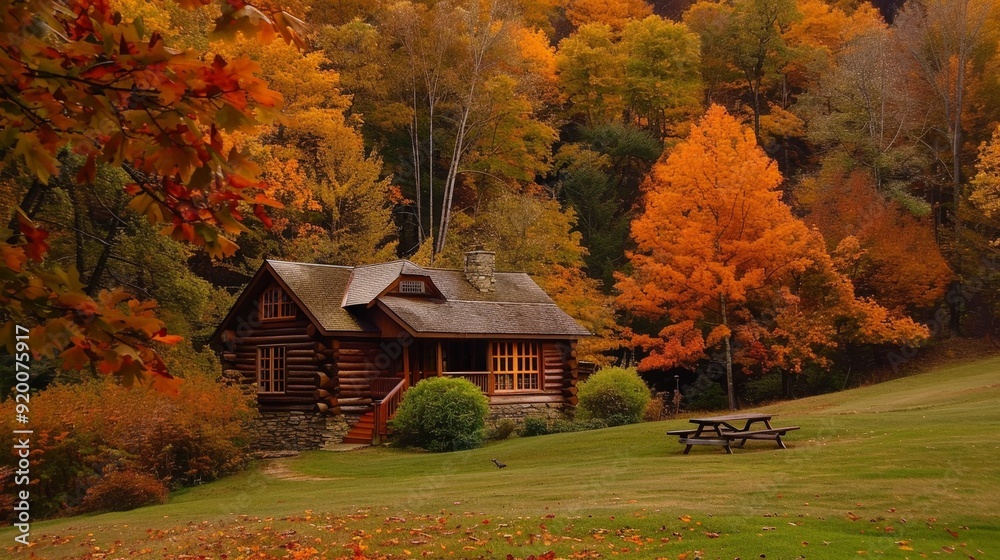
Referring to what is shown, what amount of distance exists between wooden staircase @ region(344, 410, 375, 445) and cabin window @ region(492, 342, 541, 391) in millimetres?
5032

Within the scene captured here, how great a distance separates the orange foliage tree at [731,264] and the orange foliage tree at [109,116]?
3025 centimetres

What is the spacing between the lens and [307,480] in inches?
824

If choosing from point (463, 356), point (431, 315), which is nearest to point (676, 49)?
point (463, 356)

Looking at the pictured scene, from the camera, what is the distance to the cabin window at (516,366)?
1227 inches

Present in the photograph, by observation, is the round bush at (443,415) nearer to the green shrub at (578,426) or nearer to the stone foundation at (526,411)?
the green shrub at (578,426)

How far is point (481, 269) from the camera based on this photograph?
107ft

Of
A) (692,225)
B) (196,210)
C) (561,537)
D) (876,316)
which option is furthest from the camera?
(876,316)

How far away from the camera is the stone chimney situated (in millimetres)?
32531

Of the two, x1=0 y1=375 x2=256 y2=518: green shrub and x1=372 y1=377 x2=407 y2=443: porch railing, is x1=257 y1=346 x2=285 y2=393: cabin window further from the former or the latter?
x1=0 y1=375 x2=256 y2=518: green shrub

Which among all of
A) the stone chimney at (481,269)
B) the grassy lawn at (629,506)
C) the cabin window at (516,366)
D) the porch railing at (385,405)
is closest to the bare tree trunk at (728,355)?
the cabin window at (516,366)

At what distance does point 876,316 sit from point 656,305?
9349 millimetres

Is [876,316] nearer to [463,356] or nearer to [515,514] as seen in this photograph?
[463,356]

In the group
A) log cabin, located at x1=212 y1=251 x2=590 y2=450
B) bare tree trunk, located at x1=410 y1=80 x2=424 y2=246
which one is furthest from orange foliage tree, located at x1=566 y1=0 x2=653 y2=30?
log cabin, located at x1=212 y1=251 x2=590 y2=450

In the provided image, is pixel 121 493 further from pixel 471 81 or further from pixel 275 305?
pixel 471 81
